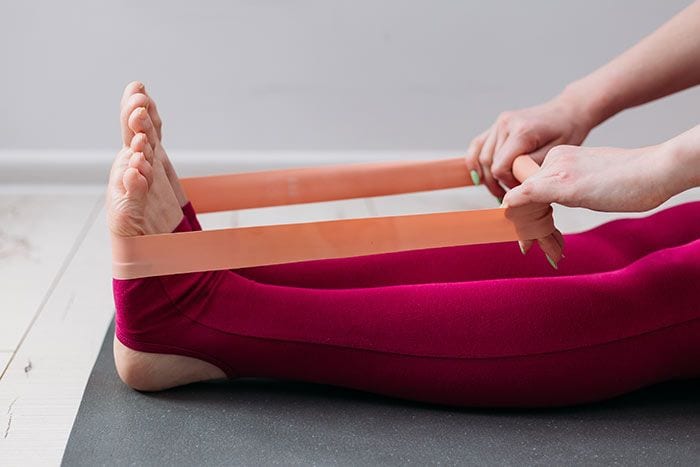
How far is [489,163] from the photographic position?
141 cm

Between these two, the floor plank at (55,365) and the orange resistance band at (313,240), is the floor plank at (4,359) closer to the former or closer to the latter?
the floor plank at (55,365)

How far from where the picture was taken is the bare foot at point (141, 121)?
1120 millimetres

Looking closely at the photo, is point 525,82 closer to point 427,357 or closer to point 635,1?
point 635,1

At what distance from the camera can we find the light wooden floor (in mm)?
1246

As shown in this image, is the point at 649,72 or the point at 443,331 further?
the point at 649,72

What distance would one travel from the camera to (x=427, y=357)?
3.77ft

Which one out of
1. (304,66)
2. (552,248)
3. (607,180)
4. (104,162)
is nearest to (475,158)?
(552,248)

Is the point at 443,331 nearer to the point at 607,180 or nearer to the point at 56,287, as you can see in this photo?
the point at 607,180

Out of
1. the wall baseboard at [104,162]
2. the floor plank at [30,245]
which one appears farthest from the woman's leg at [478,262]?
the wall baseboard at [104,162]

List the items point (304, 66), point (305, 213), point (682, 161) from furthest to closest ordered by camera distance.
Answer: point (304, 66)
point (305, 213)
point (682, 161)

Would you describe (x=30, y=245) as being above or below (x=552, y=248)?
below

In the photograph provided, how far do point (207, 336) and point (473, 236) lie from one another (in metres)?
0.35

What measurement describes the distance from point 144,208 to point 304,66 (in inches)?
47.5

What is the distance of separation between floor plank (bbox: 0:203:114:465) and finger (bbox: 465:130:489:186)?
0.63m
